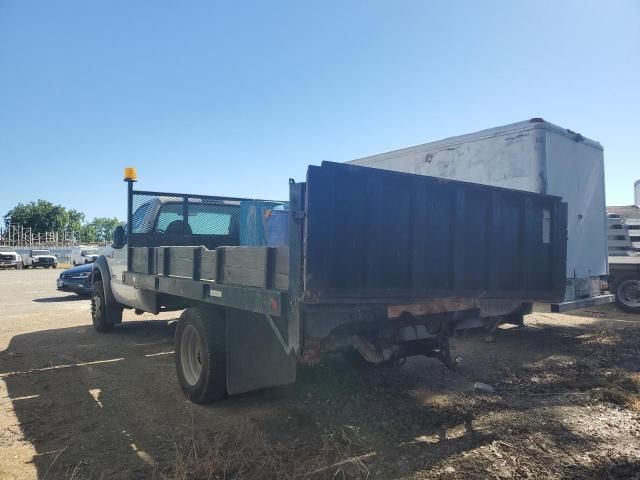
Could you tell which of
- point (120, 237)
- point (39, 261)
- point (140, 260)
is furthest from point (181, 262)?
point (39, 261)

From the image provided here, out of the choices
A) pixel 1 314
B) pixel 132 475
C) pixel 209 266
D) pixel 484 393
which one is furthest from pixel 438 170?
pixel 1 314

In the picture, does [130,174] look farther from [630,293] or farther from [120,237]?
[630,293]

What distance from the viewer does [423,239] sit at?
3.67 metres

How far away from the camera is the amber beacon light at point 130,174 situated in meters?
6.48

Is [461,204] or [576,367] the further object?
[576,367]

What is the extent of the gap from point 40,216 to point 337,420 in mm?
85226

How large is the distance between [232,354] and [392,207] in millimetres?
1932

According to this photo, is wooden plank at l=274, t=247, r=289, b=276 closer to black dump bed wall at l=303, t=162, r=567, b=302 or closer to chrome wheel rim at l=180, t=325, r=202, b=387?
black dump bed wall at l=303, t=162, r=567, b=302

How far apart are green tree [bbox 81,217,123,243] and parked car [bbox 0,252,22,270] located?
58358 mm

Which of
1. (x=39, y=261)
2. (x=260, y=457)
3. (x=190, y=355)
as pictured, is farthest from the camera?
(x=39, y=261)

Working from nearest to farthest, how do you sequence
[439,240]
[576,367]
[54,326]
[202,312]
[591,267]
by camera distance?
[439,240] < [202,312] < [576,367] < [591,267] < [54,326]

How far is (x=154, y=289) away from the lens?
17.3ft

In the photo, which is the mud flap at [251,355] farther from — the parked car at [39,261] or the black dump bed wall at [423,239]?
the parked car at [39,261]

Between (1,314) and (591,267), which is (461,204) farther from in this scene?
(1,314)
